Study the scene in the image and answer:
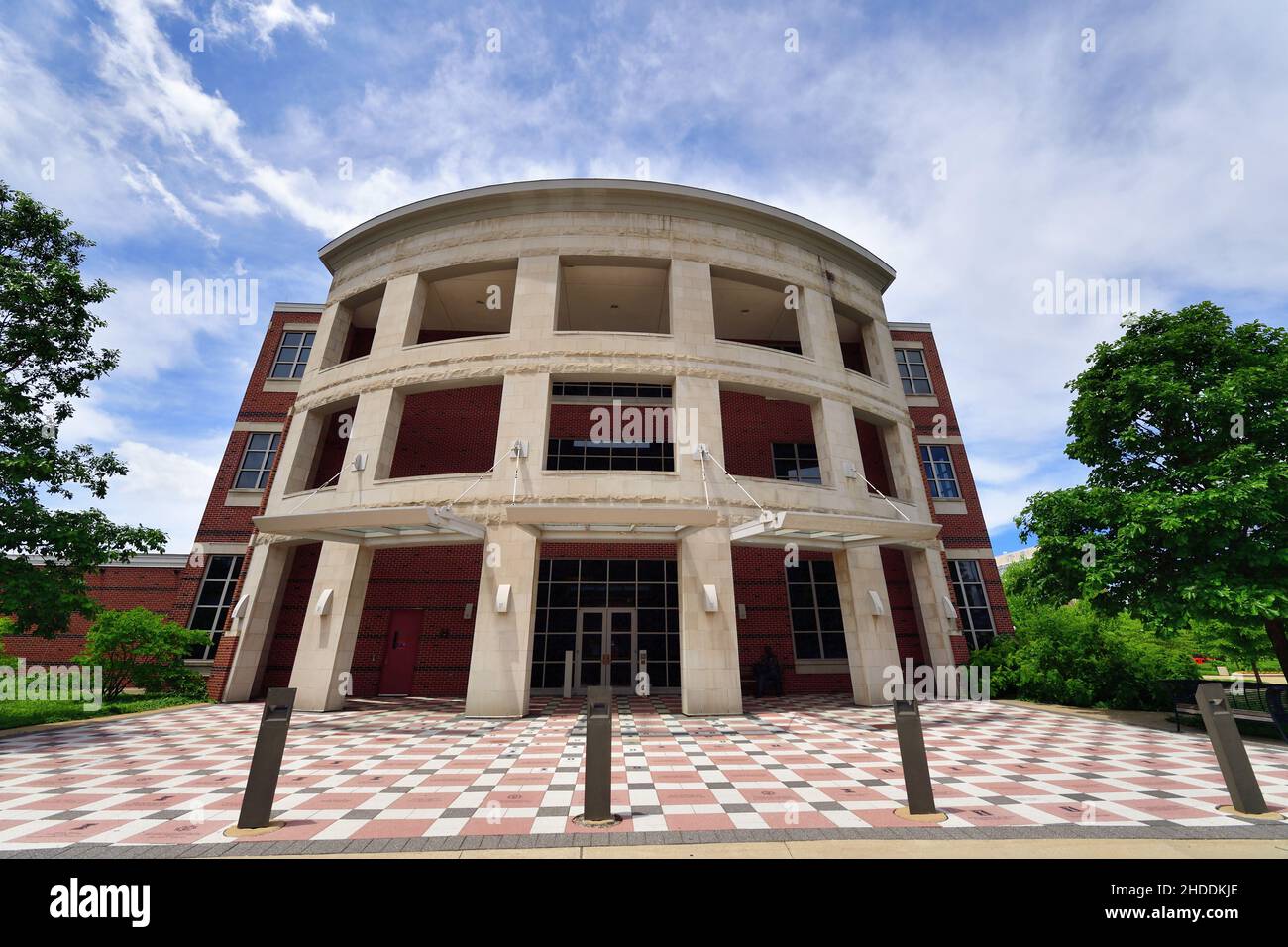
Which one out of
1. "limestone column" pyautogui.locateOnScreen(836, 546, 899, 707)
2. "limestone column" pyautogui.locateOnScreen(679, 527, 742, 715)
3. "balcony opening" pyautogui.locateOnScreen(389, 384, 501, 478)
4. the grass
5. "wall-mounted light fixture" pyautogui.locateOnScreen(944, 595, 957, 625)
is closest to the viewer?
the grass

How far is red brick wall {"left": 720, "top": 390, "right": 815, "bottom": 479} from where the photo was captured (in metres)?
18.9

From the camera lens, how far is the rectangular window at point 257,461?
1864cm

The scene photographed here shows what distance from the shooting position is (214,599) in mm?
17266

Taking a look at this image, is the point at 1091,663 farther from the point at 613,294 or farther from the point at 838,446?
the point at 613,294

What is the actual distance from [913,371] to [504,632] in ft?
67.7

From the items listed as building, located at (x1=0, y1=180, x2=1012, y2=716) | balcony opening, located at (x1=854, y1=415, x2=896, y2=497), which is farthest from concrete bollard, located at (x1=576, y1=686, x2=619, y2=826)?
balcony opening, located at (x1=854, y1=415, x2=896, y2=497)

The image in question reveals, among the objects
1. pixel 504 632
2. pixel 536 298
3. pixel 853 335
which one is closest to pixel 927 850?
pixel 504 632

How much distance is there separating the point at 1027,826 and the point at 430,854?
5909mm

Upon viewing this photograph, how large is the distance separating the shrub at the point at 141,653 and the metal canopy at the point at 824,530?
668 inches

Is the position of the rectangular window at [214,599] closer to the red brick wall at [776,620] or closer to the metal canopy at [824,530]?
the metal canopy at [824,530]

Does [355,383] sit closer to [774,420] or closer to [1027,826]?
[774,420]

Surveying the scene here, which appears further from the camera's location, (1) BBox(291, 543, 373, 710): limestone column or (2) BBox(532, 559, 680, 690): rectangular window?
(2) BBox(532, 559, 680, 690): rectangular window

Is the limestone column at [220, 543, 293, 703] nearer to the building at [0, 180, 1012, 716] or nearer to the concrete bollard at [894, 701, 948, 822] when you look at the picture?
the building at [0, 180, 1012, 716]
